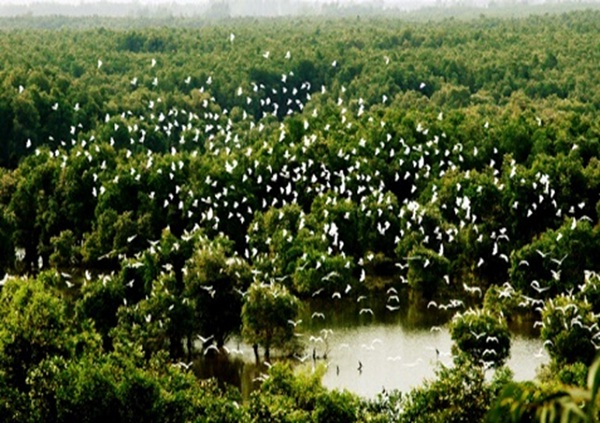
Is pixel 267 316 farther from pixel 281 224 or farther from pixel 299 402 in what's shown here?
pixel 281 224

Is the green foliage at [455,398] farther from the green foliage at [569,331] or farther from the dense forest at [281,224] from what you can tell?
the green foliage at [569,331]

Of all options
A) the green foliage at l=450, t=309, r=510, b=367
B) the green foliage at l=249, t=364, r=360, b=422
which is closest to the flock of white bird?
the green foliage at l=450, t=309, r=510, b=367

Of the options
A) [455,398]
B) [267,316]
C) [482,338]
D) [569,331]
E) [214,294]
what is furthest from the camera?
[214,294]

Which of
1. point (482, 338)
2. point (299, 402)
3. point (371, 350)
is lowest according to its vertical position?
point (371, 350)

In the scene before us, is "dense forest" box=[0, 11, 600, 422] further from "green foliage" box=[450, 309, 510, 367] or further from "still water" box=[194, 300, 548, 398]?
"still water" box=[194, 300, 548, 398]

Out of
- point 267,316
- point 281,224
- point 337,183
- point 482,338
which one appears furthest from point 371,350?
point 337,183

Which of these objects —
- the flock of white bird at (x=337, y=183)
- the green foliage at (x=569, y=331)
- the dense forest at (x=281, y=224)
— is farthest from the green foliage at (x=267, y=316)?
the green foliage at (x=569, y=331)

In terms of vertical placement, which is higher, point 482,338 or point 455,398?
point 455,398
